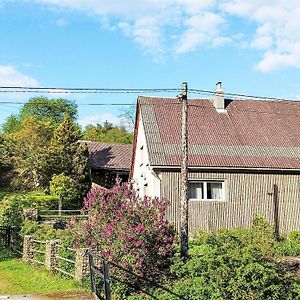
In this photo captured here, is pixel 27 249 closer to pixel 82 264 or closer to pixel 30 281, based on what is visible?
pixel 30 281

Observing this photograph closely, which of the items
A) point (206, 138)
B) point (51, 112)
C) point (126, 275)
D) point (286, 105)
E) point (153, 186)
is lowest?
point (126, 275)

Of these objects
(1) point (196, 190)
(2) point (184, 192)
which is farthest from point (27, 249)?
(1) point (196, 190)

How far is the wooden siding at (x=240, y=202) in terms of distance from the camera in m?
20.7

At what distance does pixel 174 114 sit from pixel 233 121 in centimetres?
306

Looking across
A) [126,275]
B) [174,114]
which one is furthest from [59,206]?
[126,275]

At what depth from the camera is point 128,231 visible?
13.4 meters

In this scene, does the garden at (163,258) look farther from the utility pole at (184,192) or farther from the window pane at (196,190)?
the window pane at (196,190)

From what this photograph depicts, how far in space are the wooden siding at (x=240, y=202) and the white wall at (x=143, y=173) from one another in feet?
2.91

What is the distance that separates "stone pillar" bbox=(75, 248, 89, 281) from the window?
8.05 metres

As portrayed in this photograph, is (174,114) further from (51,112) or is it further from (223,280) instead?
(51,112)

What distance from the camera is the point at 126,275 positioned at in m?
13.2

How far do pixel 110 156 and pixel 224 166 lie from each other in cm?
2892

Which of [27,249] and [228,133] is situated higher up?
[228,133]

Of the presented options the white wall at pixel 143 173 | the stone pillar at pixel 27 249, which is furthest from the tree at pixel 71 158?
the stone pillar at pixel 27 249
